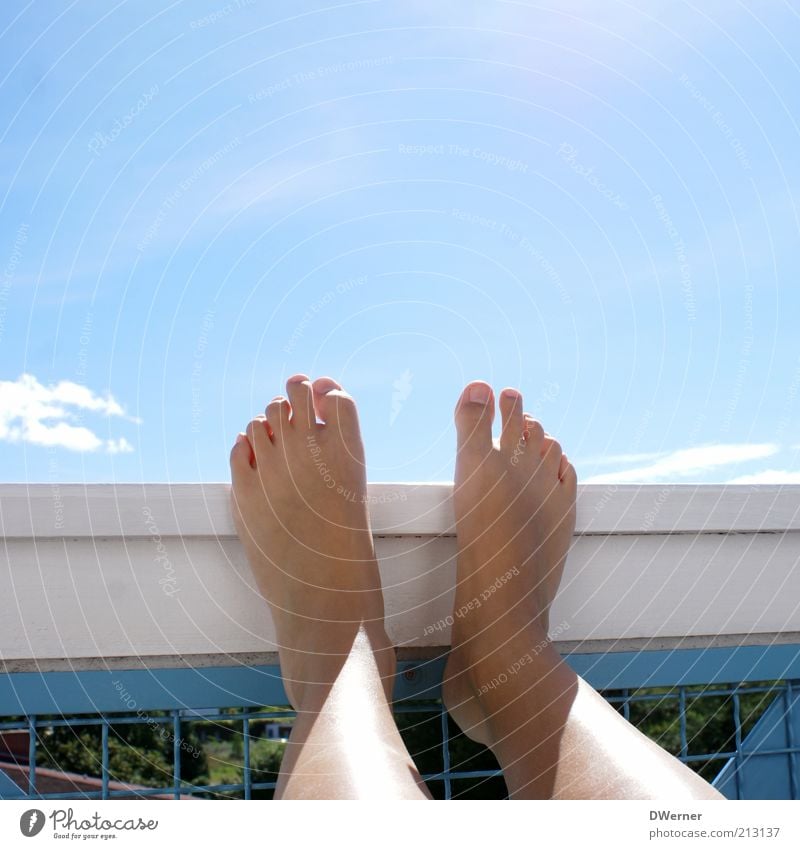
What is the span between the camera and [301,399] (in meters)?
0.95

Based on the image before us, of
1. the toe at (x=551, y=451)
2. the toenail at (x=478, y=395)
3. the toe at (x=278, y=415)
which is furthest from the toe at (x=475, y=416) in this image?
the toe at (x=278, y=415)

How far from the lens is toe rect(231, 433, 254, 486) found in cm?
90

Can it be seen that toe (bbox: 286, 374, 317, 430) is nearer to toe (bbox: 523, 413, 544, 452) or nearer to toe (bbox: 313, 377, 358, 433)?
toe (bbox: 313, 377, 358, 433)

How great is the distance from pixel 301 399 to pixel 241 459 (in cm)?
11

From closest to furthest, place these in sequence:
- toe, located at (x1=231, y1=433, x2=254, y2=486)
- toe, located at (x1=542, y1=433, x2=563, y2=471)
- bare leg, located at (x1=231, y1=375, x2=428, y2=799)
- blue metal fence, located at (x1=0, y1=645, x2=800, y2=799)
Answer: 1. bare leg, located at (x1=231, y1=375, x2=428, y2=799)
2. blue metal fence, located at (x1=0, y1=645, x2=800, y2=799)
3. toe, located at (x1=231, y1=433, x2=254, y2=486)
4. toe, located at (x1=542, y1=433, x2=563, y2=471)

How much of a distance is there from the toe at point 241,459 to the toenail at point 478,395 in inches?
11.3

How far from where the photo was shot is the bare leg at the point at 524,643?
0.58 meters

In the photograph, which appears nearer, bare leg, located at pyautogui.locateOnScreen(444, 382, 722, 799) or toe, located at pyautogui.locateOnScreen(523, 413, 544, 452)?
bare leg, located at pyautogui.locateOnScreen(444, 382, 722, 799)

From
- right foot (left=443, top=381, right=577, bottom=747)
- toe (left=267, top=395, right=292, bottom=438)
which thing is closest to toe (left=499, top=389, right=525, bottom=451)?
right foot (left=443, top=381, right=577, bottom=747)

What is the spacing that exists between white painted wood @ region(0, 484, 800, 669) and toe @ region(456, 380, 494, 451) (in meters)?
0.16

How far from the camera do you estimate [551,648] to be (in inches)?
30.0

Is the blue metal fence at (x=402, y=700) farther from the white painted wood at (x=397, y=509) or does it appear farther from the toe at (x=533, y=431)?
the toe at (x=533, y=431)

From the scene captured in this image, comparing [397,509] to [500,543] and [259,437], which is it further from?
[259,437]

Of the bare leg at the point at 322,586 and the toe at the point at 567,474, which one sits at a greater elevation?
the toe at the point at 567,474
